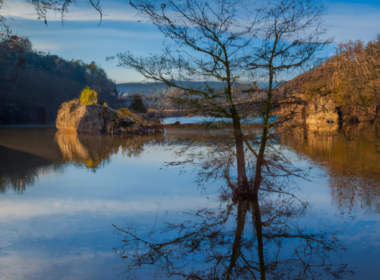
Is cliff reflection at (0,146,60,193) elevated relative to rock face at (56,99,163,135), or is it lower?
lower

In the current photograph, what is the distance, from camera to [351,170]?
8.66m

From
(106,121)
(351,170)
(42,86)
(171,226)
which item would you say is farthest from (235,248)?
(42,86)

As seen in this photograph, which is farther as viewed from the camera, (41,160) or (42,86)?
(42,86)

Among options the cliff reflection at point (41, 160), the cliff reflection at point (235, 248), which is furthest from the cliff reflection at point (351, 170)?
the cliff reflection at point (41, 160)

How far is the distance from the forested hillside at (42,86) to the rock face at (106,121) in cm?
1002

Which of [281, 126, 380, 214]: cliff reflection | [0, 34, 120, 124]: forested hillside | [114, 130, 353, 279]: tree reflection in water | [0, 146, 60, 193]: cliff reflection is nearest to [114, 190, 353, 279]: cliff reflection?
[114, 130, 353, 279]: tree reflection in water

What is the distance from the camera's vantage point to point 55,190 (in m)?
6.97

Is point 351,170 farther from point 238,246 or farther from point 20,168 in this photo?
point 20,168

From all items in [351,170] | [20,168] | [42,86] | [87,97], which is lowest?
[351,170]

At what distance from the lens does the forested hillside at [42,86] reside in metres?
39.0

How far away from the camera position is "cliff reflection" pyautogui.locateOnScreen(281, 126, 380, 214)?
6.05 m

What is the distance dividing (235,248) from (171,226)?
114cm

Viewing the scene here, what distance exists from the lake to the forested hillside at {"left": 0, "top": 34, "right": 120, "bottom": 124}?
27.4 metres

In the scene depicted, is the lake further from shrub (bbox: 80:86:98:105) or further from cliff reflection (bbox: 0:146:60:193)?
shrub (bbox: 80:86:98:105)
